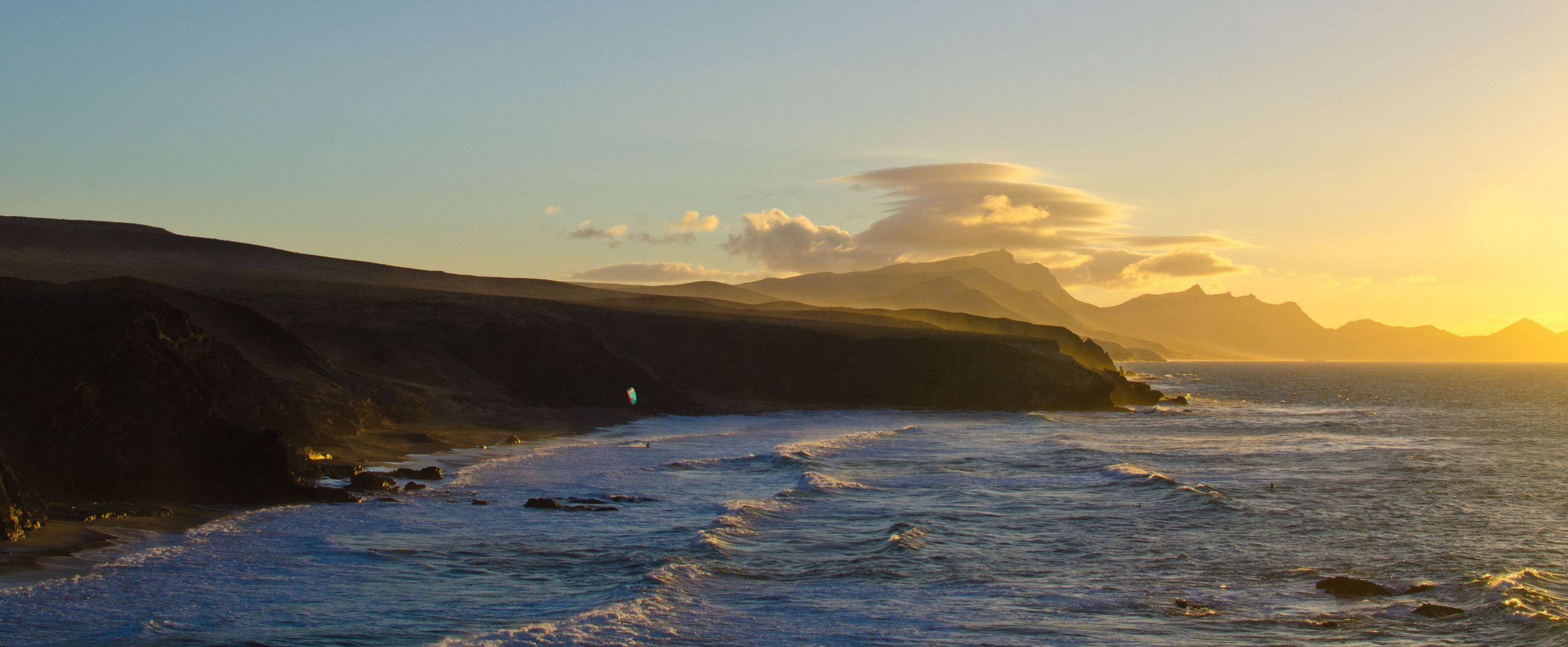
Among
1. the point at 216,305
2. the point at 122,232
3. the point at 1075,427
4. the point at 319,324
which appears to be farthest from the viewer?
the point at 122,232

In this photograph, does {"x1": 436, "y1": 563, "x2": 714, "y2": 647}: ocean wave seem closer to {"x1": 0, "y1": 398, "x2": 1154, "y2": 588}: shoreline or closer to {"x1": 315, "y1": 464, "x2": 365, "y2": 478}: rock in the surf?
{"x1": 0, "y1": 398, "x2": 1154, "y2": 588}: shoreline

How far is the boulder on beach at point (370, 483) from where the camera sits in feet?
107

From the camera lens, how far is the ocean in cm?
1892

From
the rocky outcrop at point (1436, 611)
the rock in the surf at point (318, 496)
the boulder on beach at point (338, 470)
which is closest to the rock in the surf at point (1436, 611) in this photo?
the rocky outcrop at point (1436, 611)

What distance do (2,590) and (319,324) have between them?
2161 inches

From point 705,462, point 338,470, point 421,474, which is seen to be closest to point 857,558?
point 421,474

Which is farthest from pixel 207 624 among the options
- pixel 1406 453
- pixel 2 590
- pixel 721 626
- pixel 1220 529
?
pixel 1406 453

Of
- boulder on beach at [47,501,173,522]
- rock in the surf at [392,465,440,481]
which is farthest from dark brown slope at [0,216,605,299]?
boulder on beach at [47,501,173,522]

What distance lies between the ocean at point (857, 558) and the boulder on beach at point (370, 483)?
66.6 inches

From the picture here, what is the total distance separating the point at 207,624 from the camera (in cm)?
1780

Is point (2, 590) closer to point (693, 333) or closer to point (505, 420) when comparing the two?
point (505, 420)

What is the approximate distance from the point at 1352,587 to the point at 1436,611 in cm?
181

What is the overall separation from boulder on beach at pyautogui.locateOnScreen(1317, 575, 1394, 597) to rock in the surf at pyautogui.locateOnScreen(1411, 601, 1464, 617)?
119cm

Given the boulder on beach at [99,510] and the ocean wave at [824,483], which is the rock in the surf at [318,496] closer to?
the boulder on beach at [99,510]
